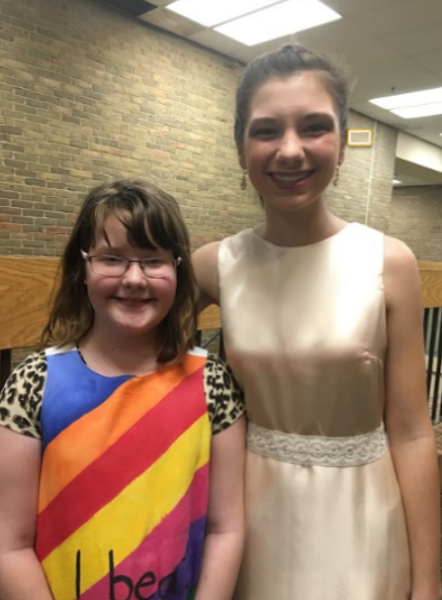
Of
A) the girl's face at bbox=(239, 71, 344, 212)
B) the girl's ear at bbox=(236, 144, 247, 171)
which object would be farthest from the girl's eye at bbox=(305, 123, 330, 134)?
the girl's ear at bbox=(236, 144, 247, 171)

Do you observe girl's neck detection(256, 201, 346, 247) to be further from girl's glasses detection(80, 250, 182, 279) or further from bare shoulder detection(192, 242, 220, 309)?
girl's glasses detection(80, 250, 182, 279)

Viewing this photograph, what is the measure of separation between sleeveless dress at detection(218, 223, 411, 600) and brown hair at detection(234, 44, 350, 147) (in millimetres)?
289

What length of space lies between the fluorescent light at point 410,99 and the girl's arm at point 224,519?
8.47m

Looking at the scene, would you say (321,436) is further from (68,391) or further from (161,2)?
(161,2)

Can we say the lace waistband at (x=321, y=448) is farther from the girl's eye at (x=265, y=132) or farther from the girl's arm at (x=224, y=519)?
the girl's eye at (x=265, y=132)

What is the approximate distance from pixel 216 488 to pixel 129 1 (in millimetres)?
6079

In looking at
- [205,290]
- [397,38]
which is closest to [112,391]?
[205,290]

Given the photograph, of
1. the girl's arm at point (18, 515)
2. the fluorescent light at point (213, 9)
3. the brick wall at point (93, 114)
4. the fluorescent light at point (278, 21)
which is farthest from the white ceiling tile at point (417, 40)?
the girl's arm at point (18, 515)

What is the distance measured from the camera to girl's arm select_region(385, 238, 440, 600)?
1.05m

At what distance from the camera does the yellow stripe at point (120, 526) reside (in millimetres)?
896

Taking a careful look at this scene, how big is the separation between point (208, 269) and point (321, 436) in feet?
1.49

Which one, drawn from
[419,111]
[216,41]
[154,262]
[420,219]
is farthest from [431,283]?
[420,219]

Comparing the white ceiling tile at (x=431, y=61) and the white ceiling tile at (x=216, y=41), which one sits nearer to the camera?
the white ceiling tile at (x=216, y=41)

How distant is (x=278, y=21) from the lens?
19.6 feet
